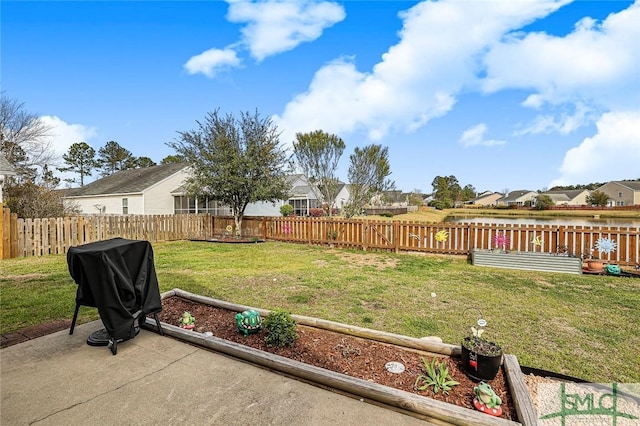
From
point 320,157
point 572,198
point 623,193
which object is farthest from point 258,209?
point 572,198

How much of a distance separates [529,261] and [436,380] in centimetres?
743

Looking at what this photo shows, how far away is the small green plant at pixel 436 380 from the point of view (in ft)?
7.52

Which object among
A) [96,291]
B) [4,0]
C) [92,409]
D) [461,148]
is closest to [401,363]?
[92,409]

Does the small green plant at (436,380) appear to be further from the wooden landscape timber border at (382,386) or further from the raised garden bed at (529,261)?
the raised garden bed at (529,261)

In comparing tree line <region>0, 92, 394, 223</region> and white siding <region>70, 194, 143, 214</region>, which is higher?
tree line <region>0, 92, 394, 223</region>

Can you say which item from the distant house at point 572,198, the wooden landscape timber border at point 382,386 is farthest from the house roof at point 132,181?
the distant house at point 572,198

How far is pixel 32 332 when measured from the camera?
11.6ft

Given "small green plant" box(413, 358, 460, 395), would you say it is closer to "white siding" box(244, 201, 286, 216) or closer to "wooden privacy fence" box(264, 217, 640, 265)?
"wooden privacy fence" box(264, 217, 640, 265)

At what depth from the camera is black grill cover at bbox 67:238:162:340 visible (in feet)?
9.04

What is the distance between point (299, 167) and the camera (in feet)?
77.8

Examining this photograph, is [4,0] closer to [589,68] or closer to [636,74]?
[589,68]

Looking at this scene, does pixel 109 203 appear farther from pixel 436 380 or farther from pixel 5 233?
pixel 436 380

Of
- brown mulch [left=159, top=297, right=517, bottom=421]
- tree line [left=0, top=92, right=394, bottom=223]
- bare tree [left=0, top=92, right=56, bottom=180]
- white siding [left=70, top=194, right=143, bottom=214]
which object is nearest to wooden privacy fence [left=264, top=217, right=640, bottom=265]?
tree line [left=0, top=92, right=394, bottom=223]

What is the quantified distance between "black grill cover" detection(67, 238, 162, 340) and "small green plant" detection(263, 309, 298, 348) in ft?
4.02
